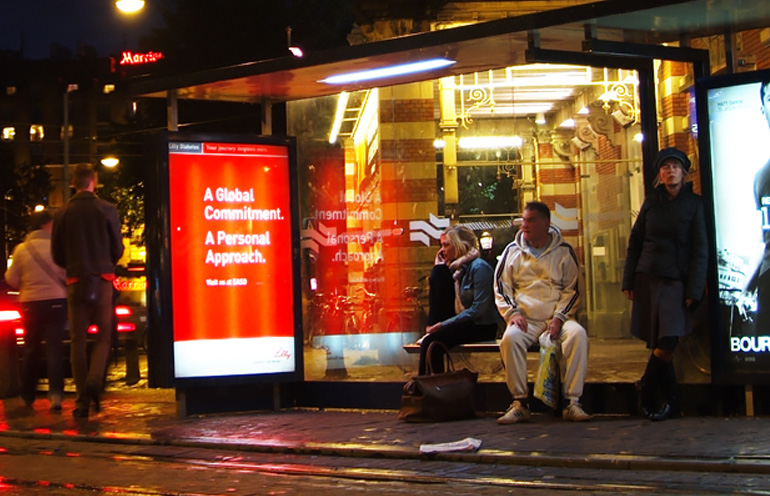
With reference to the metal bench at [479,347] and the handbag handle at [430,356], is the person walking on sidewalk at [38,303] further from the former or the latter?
the metal bench at [479,347]

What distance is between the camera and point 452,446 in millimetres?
7219

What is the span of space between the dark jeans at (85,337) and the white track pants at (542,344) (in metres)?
3.83

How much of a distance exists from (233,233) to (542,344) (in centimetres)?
325

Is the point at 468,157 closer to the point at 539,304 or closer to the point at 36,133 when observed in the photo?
the point at 539,304

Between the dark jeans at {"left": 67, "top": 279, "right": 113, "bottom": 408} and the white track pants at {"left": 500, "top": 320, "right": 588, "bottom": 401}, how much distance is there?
383cm

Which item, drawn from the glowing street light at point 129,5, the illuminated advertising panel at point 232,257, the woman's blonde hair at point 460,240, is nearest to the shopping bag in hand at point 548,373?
the woman's blonde hair at point 460,240

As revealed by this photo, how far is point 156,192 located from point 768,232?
5348mm

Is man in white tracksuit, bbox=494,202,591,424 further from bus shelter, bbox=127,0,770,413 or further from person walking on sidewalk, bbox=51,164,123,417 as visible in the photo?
person walking on sidewalk, bbox=51,164,123,417

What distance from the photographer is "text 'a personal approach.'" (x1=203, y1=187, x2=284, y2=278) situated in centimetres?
995

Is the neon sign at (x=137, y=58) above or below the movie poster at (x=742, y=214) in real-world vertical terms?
above

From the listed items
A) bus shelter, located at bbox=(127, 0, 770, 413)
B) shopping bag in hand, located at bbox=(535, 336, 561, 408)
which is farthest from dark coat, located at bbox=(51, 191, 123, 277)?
shopping bag in hand, located at bbox=(535, 336, 561, 408)

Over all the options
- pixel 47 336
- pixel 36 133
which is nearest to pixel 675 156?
pixel 47 336

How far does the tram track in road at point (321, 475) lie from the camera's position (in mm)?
5910

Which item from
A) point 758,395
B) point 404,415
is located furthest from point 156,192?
point 758,395
